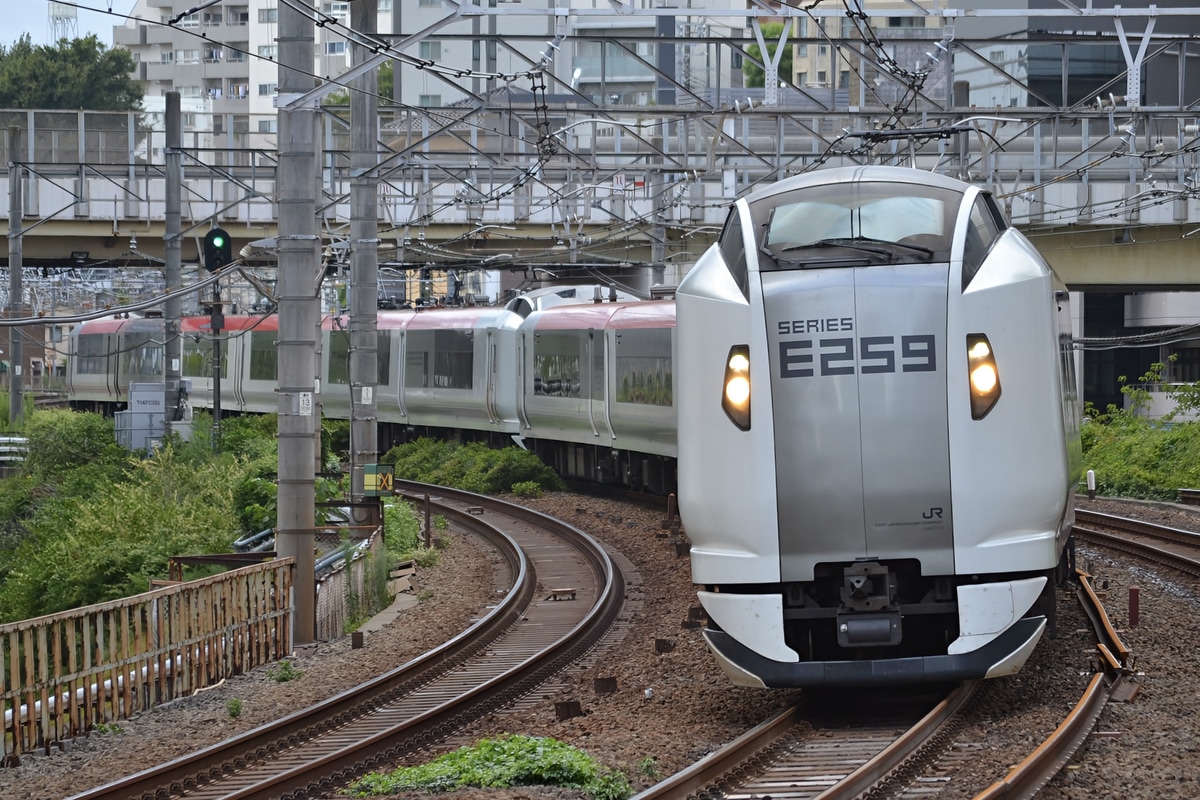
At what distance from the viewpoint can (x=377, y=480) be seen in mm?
18219

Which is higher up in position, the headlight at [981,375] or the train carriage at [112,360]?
the train carriage at [112,360]

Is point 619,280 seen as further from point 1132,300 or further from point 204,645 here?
point 204,645

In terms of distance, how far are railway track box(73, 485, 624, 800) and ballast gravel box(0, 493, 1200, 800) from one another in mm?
322

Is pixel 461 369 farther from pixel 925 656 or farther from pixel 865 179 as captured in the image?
pixel 925 656

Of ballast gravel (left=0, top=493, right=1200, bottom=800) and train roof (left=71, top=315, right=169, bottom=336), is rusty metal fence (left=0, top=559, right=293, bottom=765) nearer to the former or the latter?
ballast gravel (left=0, top=493, right=1200, bottom=800)

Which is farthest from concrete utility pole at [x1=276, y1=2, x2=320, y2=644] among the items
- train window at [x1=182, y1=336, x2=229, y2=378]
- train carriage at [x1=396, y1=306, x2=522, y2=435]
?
train window at [x1=182, y1=336, x2=229, y2=378]

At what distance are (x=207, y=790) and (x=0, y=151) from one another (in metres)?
31.1

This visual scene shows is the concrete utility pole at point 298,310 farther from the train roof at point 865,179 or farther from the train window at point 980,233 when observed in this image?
the train window at point 980,233

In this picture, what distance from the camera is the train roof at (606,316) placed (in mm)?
21766

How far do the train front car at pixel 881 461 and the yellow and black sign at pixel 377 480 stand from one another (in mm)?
10151

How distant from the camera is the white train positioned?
74.3 ft

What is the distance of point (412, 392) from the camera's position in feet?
107

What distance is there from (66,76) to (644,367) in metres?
68.1

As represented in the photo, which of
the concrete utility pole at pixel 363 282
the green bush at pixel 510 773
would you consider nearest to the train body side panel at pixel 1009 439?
the green bush at pixel 510 773
